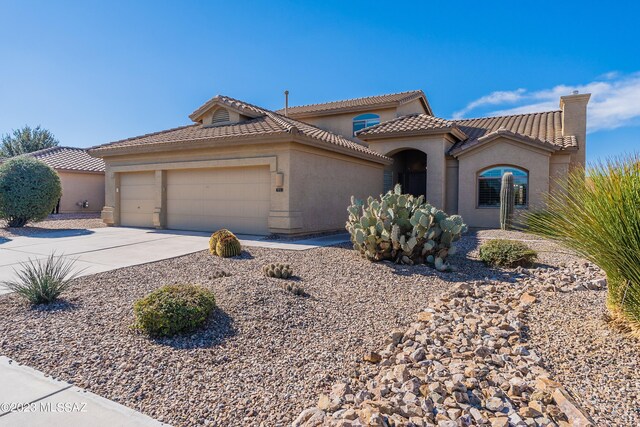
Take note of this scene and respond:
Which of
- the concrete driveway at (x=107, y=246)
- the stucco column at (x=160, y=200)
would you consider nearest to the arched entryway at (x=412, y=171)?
the concrete driveway at (x=107, y=246)

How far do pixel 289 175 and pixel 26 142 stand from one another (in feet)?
145

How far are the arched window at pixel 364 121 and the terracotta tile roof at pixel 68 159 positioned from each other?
16.0 meters

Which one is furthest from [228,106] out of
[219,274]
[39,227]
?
[219,274]

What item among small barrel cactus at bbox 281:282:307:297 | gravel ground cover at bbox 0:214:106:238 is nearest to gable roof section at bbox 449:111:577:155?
small barrel cactus at bbox 281:282:307:297

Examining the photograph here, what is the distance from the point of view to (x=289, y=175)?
12.7 metres

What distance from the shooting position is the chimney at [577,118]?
57.7 feet

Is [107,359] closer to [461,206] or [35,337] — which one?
[35,337]

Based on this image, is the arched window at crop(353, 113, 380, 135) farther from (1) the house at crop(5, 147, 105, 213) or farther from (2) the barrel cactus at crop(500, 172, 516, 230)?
(1) the house at crop(5, 147, 105, 213)

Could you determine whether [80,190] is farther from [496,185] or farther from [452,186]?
[496,185]

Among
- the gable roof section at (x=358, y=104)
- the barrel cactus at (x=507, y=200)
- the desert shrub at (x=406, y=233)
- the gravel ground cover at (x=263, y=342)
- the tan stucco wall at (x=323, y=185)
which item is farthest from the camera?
the gable roof section at (x=358, y=104)

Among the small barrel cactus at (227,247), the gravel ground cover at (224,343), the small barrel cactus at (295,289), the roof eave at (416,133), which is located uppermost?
the roof eave at (416,133)

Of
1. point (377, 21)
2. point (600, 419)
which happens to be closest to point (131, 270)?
point (600, 419)

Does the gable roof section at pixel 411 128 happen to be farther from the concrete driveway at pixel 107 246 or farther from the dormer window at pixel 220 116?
the concrete driveway at pixel 107 246

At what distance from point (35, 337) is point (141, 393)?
1.95m
